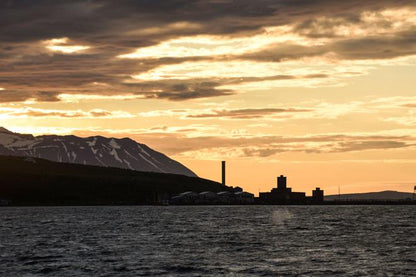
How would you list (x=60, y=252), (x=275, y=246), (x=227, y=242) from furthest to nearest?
(x=227, y=242), (x=275, y=246), (x=60, y=252)

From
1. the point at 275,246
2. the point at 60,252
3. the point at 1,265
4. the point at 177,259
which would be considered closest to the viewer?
the point at 1,265

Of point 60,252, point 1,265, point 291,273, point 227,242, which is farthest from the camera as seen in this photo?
point 227,242

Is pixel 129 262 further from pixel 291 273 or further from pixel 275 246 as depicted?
pixel 275 246

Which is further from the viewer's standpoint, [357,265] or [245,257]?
[245,257]

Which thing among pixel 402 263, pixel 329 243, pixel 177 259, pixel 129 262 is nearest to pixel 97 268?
pixel 129 262

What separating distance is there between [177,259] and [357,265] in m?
21.3

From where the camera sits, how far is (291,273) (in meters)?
80.9

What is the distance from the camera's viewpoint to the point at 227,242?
122250 millimetres

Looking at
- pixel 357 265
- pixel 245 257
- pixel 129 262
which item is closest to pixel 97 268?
pixel 129 262

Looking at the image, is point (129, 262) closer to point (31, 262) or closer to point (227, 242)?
point (31, 262)

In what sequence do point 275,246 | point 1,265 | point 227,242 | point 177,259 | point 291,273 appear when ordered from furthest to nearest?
point 227,242 → point 275,246 → point 177,259 → point 1,265 → point 291,273

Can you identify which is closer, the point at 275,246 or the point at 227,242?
the point at 275,246

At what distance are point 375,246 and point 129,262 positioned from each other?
41.0 m

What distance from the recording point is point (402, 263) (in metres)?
90.8
